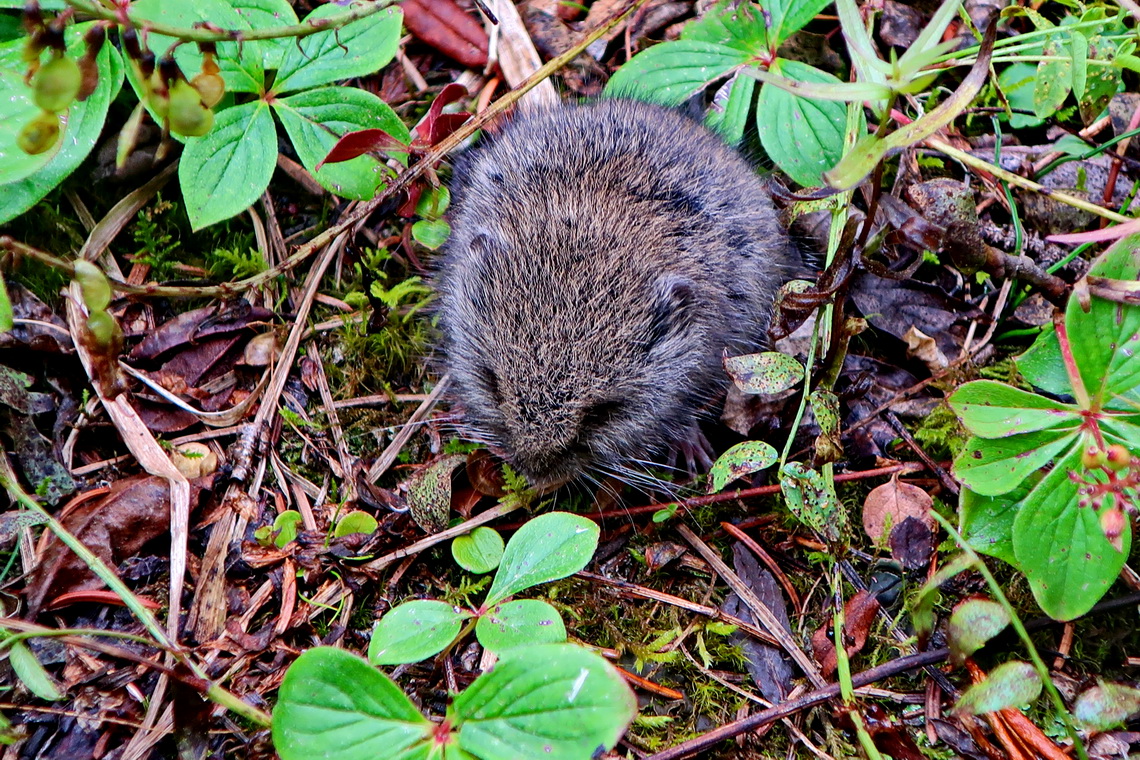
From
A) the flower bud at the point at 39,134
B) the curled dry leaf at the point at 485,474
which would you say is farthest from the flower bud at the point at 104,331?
the curled dry leaf at the point at 485,474

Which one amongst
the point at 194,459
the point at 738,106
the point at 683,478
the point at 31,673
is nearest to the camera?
the point at 31,673

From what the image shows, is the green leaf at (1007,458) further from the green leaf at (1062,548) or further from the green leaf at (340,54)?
the green leaf at (340,54)

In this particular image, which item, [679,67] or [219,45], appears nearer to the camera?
[219,45]

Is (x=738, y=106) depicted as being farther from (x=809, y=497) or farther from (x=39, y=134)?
(x=39, y=134)

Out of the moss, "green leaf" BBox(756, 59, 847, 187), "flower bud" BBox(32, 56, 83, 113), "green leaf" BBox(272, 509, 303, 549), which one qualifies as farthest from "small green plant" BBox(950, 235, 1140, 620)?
"flower bud" BBox(32, 56, 83, 113)

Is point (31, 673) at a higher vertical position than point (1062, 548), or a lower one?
higher

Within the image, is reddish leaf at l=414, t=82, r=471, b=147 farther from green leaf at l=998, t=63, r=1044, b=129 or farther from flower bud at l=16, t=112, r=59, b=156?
green leaf at l=998, t=63, r=1044, b=129

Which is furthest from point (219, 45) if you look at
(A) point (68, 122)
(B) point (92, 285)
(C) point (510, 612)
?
(C) point (510, 612)
